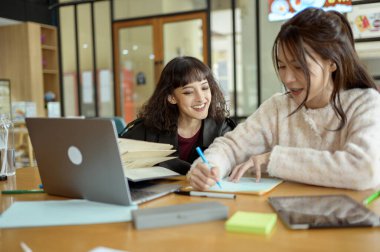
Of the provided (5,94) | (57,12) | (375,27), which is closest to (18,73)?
(5,94)

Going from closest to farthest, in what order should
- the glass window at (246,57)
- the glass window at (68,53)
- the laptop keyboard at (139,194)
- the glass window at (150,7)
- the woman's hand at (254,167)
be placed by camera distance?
the laptop keyboard at (139,194) < the woman's hand at (254,167) < the glass window at (246,57) < the glass window at (150,7) < the glass window at (68,53)

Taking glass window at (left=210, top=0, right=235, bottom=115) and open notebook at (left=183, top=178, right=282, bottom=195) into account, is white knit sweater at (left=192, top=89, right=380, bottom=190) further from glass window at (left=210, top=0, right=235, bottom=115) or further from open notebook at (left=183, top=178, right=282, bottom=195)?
glass window at (left=210, top=0, right=235, bottom=115)

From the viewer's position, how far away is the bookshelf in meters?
6.39

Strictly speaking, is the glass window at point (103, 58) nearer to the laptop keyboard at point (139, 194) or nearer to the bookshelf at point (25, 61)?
the bookshelf at point (25, 61)

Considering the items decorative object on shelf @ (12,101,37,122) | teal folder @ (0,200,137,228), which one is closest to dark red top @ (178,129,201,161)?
teal folder @ (0,200,137,228)

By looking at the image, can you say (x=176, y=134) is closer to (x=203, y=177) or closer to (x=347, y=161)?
(x=203, y=177)

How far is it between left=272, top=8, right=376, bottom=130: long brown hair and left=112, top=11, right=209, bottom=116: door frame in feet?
15.2

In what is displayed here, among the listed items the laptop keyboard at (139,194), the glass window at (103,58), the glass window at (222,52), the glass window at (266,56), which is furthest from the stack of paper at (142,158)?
the glass window at (103,58)

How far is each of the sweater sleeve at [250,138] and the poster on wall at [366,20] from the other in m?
3.61

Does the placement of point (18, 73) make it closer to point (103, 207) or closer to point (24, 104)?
point (24, 104)

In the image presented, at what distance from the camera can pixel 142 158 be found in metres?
1.22

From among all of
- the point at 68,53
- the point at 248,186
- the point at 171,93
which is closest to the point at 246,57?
the point at 68,53

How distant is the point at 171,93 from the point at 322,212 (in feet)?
3.86

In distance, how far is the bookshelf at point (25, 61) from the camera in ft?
21.0
